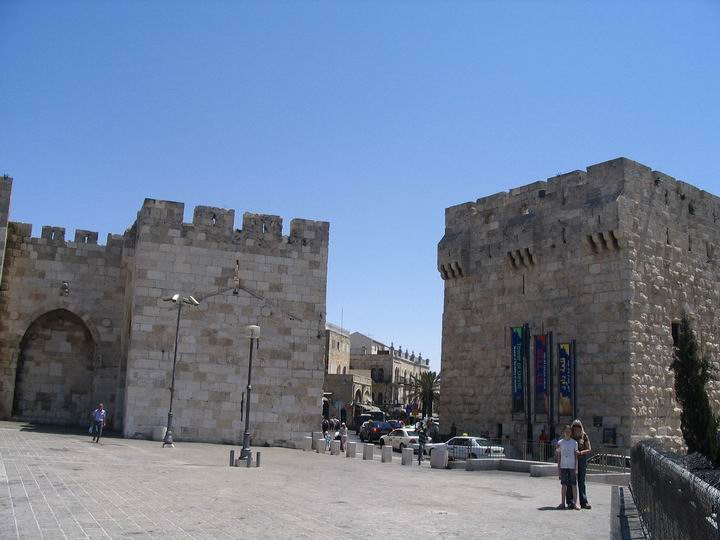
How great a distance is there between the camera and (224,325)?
21656 millimetres

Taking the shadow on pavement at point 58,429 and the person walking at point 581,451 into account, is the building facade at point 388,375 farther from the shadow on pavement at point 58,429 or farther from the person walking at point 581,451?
the person walking at point 581,451

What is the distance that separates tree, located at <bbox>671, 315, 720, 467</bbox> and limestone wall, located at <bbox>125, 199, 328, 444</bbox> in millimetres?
12223

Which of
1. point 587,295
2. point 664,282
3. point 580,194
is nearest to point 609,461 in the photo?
point 587,295

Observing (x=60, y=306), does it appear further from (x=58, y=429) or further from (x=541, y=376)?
(x=541, y=376)

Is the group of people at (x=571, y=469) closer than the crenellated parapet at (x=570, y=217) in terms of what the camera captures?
Yes

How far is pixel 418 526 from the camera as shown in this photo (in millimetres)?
8703

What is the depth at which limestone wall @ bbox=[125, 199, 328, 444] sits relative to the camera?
20859mm

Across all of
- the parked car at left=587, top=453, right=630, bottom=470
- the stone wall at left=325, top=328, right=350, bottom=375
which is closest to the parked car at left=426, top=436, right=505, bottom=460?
the parked car at left=587, top=453, right=630, bottom=470

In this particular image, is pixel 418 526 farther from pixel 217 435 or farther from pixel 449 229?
pixel 449 229

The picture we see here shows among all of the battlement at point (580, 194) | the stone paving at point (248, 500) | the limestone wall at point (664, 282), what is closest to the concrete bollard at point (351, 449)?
the stone paving at point (248, 500)

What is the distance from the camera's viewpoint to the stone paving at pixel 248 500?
7789 mm

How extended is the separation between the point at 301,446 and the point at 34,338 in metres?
9.54

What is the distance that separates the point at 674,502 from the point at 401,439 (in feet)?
87.3

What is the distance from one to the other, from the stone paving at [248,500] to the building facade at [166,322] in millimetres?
4349
